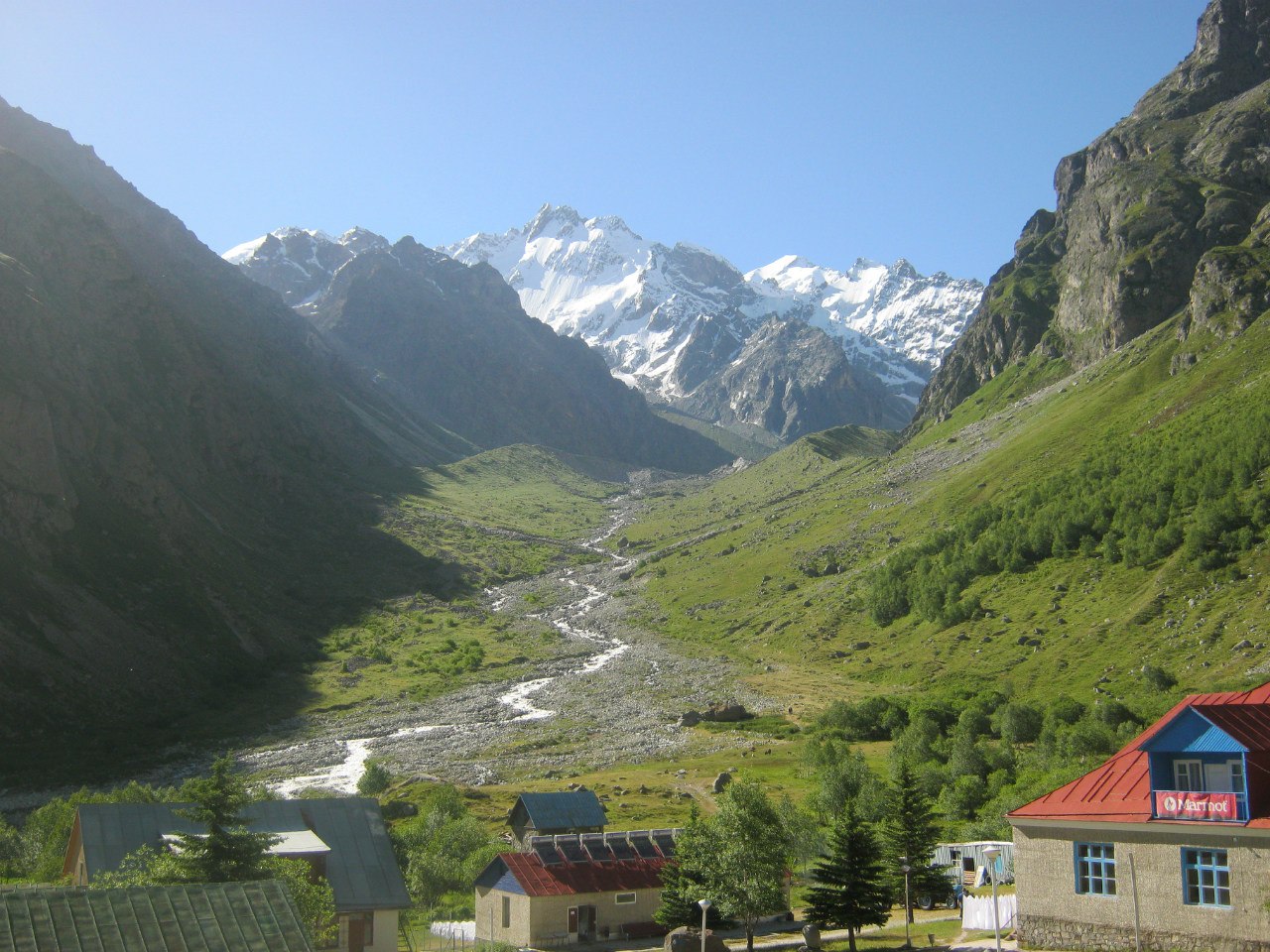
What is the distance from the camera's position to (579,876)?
60969 mm

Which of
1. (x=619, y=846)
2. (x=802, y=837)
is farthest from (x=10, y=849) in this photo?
(x=802, y=837)

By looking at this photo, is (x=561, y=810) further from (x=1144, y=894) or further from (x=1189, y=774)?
(x=1189, y=774)

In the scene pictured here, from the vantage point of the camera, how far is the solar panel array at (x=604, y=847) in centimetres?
6256

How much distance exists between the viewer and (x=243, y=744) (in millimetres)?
129000

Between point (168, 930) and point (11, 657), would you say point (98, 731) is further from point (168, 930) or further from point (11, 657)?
point (168, 930)

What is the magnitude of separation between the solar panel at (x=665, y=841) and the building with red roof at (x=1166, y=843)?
26.8 metres

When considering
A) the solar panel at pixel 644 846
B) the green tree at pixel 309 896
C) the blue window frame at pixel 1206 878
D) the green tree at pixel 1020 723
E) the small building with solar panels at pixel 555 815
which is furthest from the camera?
the green tree at pixel 1020 723

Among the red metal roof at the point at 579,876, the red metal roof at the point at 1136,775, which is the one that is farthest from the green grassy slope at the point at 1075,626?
the red metal roof at the point at 1136,775

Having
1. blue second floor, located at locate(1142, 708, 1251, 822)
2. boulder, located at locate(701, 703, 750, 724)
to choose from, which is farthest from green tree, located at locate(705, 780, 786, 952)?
boulder, located at locate(701, 703, 750, 724)

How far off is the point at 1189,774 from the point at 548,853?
116 ft

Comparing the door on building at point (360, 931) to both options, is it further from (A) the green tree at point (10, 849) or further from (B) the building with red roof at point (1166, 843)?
(A) the green tree at point (10, 849)

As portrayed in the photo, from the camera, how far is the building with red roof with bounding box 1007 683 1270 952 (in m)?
35.5

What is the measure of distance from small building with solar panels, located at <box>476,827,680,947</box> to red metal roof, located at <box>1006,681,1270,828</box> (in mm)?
25736

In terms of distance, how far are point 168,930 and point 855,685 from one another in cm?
13779
